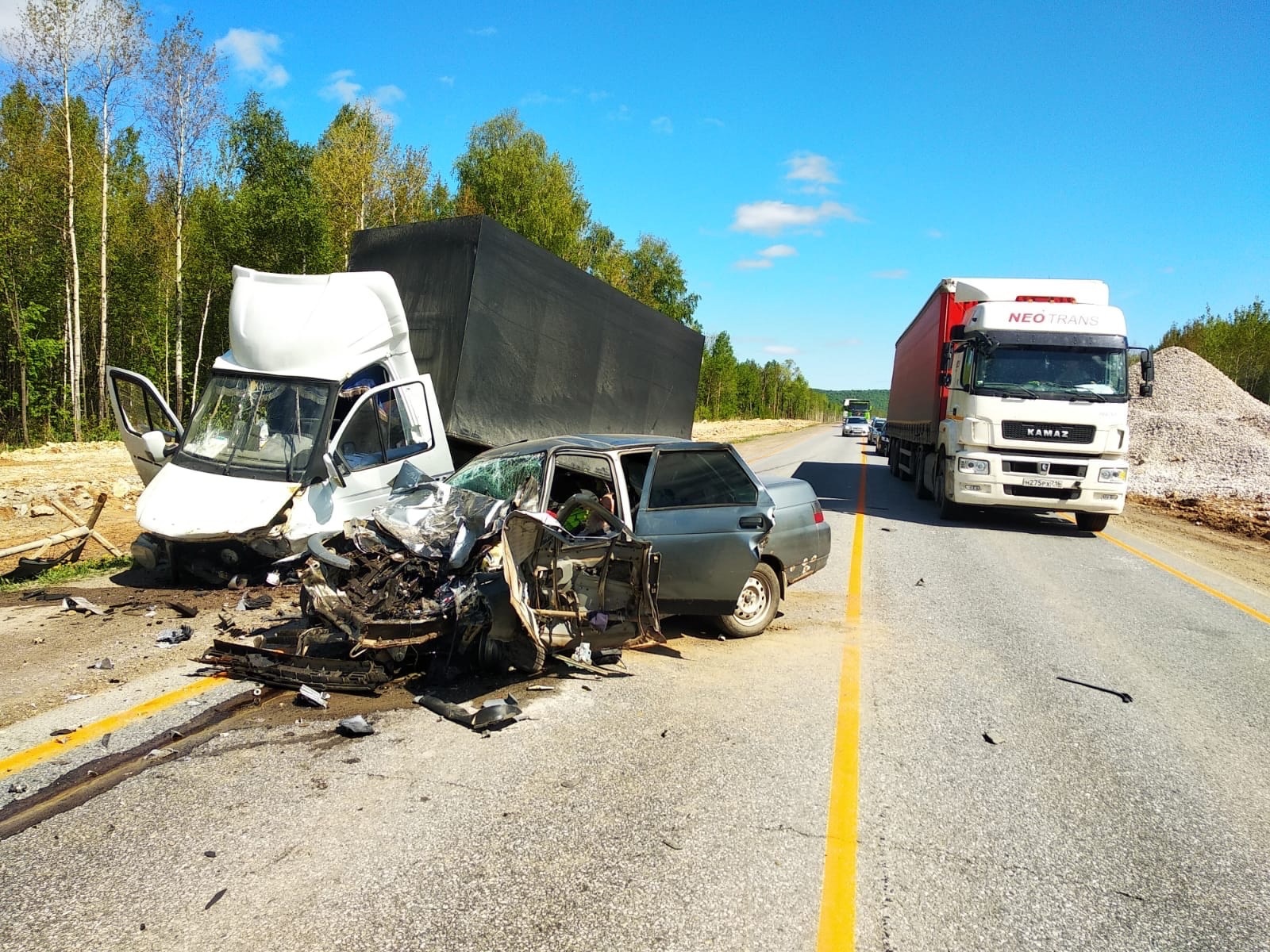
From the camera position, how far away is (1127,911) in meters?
2.93

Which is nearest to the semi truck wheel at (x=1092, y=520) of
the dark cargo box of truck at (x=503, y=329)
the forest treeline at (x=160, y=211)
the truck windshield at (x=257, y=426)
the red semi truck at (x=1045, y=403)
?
the red semi truck at (x=1045, y=403)

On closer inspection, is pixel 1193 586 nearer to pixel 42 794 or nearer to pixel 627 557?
pixel 627 557

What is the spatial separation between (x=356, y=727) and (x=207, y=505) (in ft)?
11.9

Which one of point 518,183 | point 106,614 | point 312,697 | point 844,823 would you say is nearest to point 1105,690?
point 844,823

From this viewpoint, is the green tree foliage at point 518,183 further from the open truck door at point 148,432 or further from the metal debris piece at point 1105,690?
the metal debris piece at point 1105,690

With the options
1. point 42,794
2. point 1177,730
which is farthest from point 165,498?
point 1177,730

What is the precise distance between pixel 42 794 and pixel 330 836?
4.74 ft

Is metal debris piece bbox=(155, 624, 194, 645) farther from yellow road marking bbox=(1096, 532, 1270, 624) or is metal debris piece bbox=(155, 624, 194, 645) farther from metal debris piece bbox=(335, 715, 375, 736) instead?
yellow road marking bbox=(1096, 532, 1270, 624)

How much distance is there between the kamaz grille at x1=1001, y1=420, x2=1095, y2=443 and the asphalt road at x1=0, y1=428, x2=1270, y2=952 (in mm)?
6939

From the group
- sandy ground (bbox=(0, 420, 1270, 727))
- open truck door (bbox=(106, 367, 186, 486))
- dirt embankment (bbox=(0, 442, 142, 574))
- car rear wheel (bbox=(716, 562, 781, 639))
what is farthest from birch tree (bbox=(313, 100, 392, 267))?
car rear wheel (bbox=(716, 562, 781, 639))

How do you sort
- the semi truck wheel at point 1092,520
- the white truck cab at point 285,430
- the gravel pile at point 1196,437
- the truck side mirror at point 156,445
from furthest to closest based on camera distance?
the gravel pile at point 1196,437
the semi truck wheel at point 1092,520
the truck side mirror at point 156,445
the white truck cab at point 285,430

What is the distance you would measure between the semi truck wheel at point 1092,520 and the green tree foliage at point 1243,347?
152 ft

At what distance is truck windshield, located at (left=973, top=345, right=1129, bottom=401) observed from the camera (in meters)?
12.4

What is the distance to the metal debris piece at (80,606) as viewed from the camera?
6.54 meters
